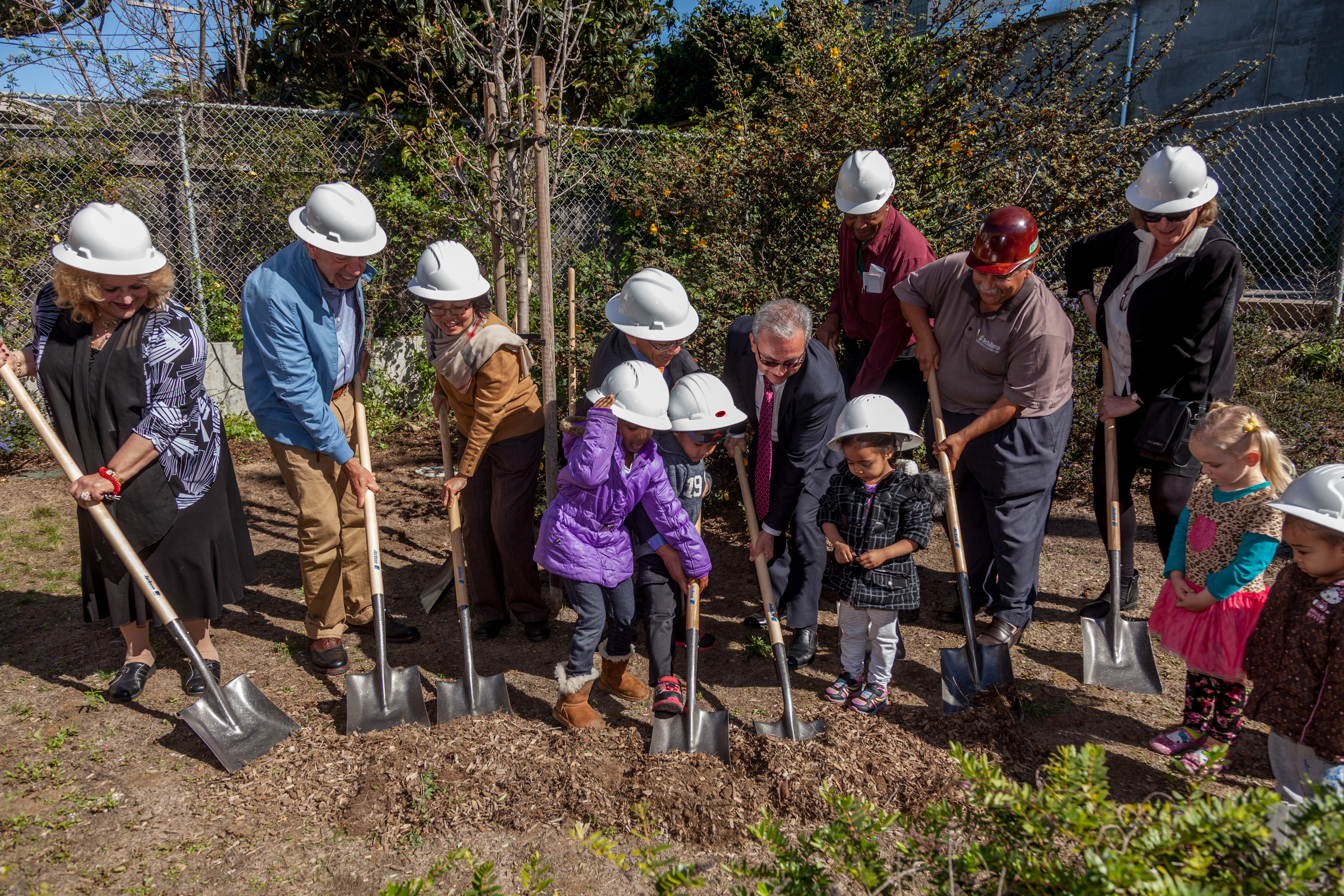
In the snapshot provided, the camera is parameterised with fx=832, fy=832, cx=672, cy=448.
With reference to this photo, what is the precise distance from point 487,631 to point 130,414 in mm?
1815

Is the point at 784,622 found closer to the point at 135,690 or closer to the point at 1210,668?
the point at 1210,668

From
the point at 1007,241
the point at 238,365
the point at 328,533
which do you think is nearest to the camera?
the point at 1007,241

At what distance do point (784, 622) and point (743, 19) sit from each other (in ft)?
31.4

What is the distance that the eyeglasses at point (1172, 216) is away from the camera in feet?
11.1

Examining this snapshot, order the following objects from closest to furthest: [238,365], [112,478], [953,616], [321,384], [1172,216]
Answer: [112,478] → [1172,216] → [321,384] → [953,616] → [238,365]

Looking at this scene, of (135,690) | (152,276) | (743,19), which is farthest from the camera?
(743,19)

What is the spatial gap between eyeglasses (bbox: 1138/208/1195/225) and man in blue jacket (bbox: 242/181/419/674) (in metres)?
3.21

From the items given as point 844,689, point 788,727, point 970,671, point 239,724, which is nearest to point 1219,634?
point 970,671

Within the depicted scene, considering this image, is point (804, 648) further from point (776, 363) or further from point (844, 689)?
point (776, 363)

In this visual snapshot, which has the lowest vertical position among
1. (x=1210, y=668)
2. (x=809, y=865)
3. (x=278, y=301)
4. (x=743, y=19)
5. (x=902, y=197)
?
(x=1210, y=668)

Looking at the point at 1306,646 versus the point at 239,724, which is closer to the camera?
the point at 1306,646

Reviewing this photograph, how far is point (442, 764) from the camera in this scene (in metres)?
2.93

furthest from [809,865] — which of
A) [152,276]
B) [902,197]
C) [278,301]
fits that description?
[902,197]

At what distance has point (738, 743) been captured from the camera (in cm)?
311
